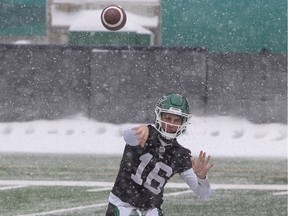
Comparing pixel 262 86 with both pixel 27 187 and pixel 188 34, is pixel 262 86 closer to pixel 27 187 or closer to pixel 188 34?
pixel 188 34

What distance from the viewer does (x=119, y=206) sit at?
689 cm

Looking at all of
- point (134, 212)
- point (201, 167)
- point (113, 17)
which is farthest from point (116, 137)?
→ point (201, 167)

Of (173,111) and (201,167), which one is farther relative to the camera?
(201,167)

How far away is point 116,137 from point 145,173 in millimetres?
9132

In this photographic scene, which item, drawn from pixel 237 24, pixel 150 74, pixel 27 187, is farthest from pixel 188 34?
pixel 27 187

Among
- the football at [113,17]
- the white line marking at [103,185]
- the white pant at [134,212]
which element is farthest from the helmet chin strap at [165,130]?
the football at [113,17]

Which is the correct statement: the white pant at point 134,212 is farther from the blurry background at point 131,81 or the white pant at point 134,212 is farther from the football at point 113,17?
the blurry background at point 131,81

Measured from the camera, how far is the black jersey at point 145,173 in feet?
22.5

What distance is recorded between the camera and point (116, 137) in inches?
629

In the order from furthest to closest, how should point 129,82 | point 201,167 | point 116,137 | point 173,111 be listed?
point 129,82 < point 116,137 < point 201,167 < point 173,111

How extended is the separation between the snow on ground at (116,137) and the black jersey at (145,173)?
8.25 metres

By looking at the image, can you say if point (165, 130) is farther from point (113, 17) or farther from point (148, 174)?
point (113, 17)

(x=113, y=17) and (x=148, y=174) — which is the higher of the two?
(x=148, y=174)

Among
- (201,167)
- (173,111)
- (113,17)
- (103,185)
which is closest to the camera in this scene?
(173,111)
